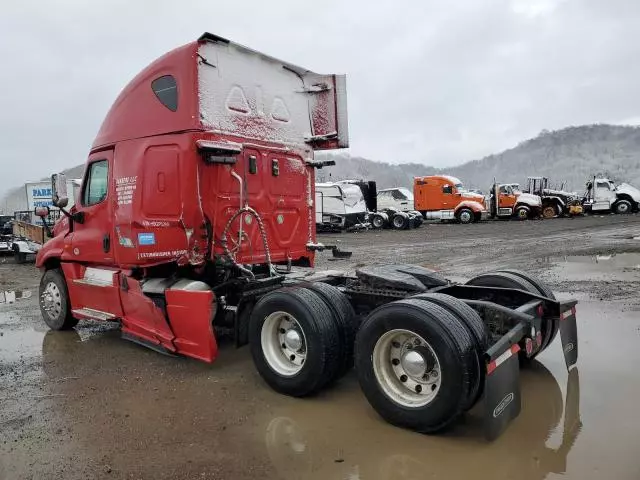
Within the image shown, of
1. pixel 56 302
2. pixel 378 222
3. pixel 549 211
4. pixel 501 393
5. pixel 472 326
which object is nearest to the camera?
pixel 501 393

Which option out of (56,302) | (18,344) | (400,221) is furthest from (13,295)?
(400,221)

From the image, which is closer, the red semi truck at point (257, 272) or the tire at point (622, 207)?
the red semi truck at point (257, 272)

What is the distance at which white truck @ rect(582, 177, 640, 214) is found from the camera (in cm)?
3256

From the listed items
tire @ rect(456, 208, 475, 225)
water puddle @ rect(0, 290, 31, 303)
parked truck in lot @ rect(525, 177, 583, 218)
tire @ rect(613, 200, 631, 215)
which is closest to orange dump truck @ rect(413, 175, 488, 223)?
tire @ rect(456, 208, 475, 225)

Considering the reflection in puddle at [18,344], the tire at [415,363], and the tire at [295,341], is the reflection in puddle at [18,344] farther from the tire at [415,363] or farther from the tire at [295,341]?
the tire at [415,363]

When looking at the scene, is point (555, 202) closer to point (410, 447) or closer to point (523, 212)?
point (523, 212)

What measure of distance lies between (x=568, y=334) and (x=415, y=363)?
157cm

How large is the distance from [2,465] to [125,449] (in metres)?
0.78

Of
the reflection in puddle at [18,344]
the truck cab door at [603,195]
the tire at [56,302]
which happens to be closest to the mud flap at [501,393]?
the reflection in puddle at [18,344]

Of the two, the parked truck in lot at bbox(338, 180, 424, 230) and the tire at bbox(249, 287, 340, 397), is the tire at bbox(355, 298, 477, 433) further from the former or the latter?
the parked truck in lot at bbox(338, 180, 424, 230)

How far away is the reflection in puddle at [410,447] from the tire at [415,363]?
0.59 ft

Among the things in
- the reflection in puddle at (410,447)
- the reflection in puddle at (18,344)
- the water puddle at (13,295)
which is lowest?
the reflection in puddle at (410,447)

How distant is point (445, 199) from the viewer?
3244cm

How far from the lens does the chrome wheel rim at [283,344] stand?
14.6 ft
